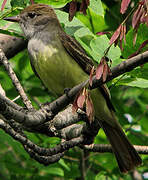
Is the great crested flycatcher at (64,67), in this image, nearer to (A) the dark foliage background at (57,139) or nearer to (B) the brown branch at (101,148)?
(B) the brown branch at (101,148)

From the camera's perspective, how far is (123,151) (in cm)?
444

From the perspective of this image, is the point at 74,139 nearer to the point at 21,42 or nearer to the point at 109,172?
the point at 109,172

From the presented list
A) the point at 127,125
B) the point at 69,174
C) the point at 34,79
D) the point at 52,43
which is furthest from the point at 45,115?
the point at 34,79

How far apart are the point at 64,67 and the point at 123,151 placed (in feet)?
3.82

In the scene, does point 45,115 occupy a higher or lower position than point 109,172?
higher

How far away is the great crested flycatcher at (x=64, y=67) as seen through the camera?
4199mm

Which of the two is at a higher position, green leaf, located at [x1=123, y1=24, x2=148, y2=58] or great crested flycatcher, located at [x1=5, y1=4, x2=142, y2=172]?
green leaf, located at [x1=123, y1=24, x2=148, y2=58]

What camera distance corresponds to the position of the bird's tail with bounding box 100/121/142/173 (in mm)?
4344

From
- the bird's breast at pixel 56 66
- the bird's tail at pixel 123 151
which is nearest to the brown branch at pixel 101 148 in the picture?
the bird's tail at pixel 123 151

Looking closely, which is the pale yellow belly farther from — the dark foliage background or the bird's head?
the bird's head

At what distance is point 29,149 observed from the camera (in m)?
3.90

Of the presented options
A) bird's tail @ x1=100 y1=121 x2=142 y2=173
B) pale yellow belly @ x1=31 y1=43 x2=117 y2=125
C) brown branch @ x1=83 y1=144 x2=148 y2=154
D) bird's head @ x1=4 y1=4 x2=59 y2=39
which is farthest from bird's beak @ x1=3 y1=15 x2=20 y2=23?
bird's tail @ x1=100 y1=121 x2=142 y2=173

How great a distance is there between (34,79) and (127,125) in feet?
5.00

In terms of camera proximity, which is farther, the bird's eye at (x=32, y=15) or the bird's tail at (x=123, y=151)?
the bird's eye at (x=32, y=15)
